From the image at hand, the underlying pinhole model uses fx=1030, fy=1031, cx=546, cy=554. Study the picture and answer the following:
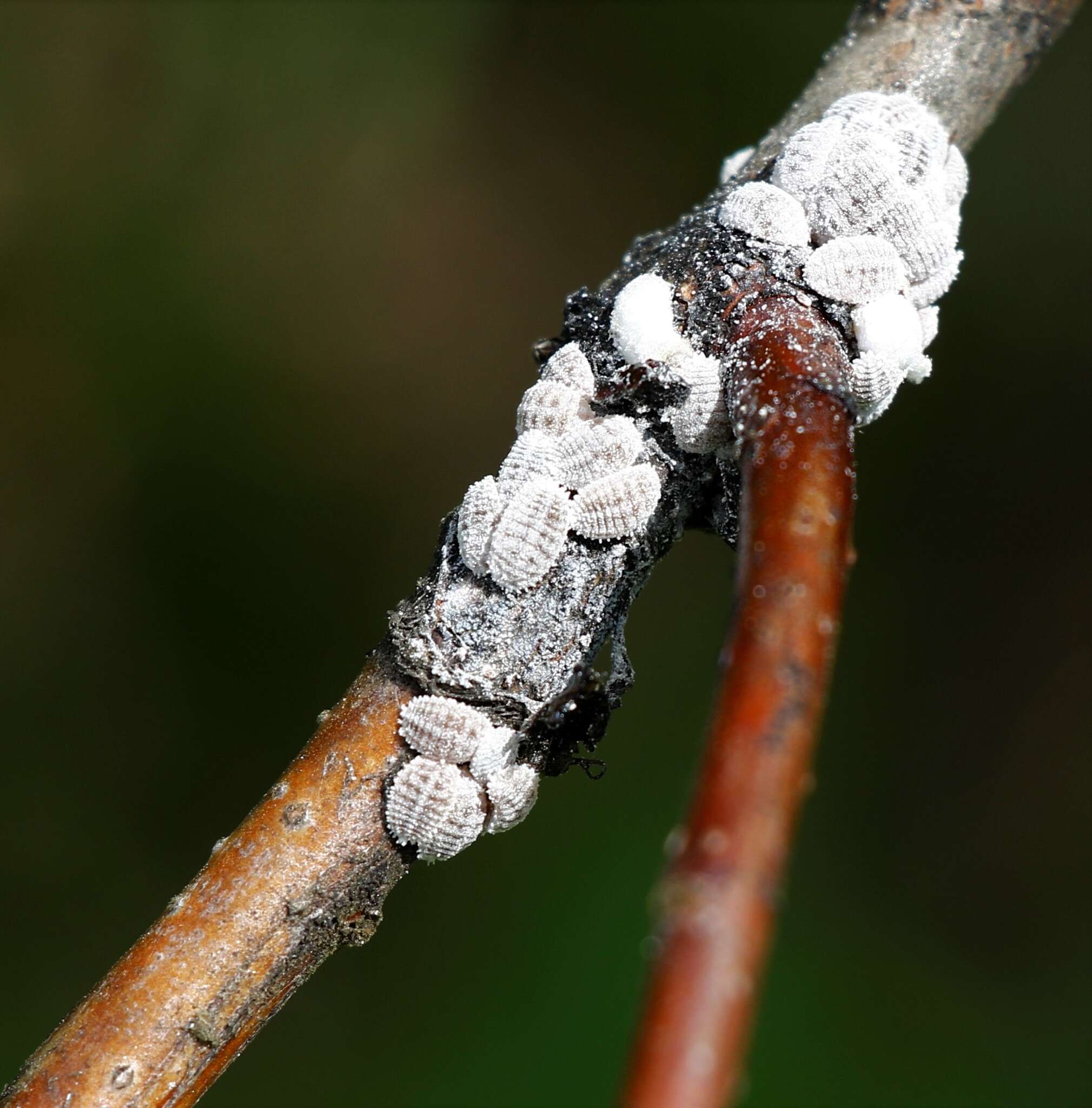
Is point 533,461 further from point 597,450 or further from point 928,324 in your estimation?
point 928,324

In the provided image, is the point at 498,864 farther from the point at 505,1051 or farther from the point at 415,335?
the point at 415,335

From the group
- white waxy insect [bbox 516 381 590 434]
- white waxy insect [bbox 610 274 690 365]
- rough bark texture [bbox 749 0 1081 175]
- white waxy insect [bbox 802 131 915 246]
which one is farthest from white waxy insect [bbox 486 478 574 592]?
rough bark texture [bbox 749 0 1081 175]

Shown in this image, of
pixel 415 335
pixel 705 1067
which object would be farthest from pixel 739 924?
pixel 415 335

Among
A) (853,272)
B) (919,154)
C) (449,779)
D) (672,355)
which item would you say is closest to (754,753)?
(449,779)

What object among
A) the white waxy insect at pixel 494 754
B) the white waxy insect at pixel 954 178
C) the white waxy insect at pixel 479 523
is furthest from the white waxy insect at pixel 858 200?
the white waxy insect at pixel 494 754

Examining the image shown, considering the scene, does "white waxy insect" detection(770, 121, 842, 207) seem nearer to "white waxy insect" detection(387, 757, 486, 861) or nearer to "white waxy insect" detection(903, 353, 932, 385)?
"white waxy insect" detection(903, 353, 932, 385)
